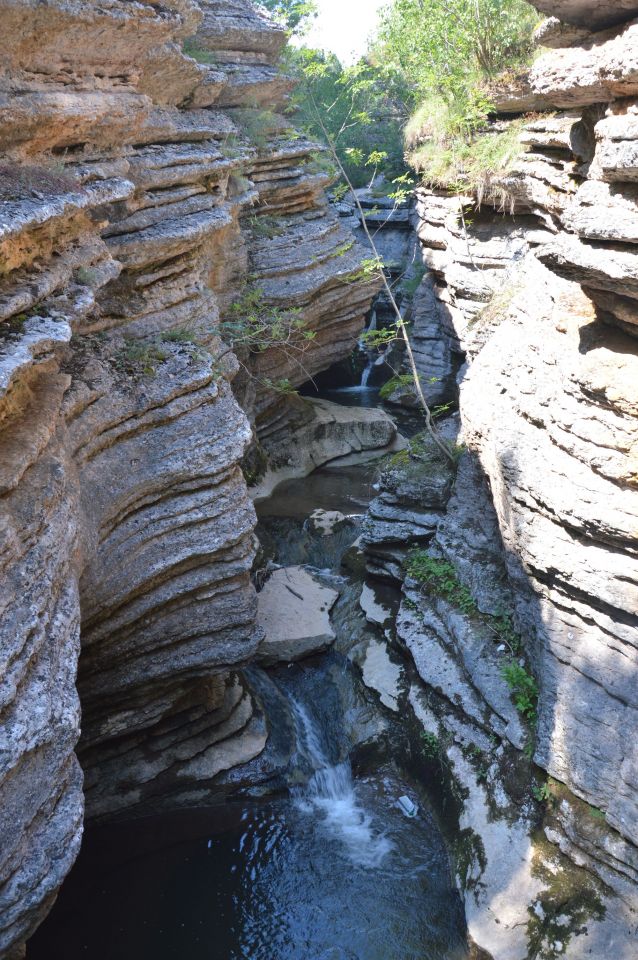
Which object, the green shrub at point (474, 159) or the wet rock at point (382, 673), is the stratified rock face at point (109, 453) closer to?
the wet rock at point (382, 673)

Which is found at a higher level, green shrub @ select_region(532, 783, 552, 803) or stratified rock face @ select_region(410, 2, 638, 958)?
stratified rock face @ select_region(410, 2, 638, 958)

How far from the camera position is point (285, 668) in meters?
11.3

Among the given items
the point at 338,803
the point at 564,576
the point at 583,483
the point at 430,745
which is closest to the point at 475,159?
the point at 583,483

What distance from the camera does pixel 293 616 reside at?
39.1ft

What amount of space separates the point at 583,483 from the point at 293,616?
587 centimetres

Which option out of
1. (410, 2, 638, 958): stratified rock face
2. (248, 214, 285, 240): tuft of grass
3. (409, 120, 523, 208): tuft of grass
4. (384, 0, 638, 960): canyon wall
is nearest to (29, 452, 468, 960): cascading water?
(384, 0, 638, 960): canyon wall

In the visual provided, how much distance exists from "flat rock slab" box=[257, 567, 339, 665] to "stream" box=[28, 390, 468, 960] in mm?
637

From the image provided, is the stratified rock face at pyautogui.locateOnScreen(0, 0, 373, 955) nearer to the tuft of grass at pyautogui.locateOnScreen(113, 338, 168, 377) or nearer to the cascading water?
the tuft of grass at pyautogui.locateOnScreen(113, 338, 168, 377)

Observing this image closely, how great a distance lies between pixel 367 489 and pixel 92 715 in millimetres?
8780

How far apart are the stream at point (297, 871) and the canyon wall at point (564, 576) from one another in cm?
71

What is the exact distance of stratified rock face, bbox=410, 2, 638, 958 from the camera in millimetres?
6766

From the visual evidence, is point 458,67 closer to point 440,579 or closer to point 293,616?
point 440,579

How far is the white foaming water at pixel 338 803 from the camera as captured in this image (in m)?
8.80

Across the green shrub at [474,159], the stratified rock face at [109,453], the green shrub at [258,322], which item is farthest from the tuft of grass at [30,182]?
the green shrub at [474,159]
